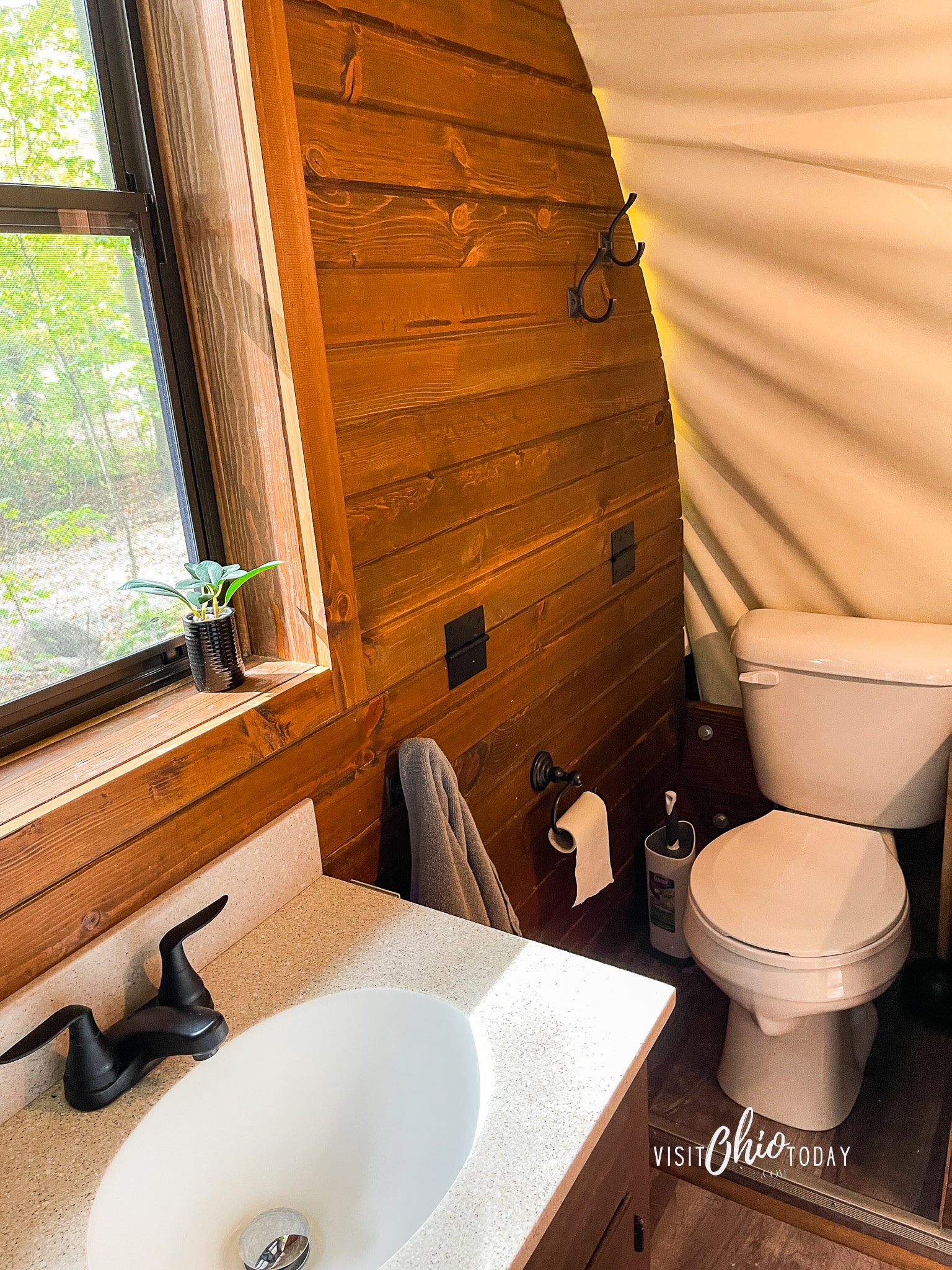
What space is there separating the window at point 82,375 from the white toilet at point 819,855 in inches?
47.9

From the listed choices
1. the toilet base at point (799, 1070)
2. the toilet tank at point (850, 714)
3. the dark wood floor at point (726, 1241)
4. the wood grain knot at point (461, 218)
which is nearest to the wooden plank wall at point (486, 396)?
the wood grain knot at point (461, 218)

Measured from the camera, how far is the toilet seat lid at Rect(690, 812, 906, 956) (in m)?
1.75

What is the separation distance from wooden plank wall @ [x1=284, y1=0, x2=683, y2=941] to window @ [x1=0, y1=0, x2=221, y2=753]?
21 centimetres

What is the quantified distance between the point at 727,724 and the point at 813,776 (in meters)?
0.40

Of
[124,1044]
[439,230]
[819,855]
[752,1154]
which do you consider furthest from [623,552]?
[124,1044]

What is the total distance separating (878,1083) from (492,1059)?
4.69ft

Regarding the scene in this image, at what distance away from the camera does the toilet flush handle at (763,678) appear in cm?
210

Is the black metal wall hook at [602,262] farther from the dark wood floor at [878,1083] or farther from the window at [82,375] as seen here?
the dark wood floor at [878,1083]

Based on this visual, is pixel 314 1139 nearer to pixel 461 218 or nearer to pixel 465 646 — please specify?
pixel 465 646

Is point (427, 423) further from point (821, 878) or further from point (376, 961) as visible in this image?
point (821, 878)

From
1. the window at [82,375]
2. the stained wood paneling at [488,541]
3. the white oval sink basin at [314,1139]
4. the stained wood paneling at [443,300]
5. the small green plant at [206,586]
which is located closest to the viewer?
the white oval sink basin at [314,1139]

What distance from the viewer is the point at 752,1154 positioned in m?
1.86

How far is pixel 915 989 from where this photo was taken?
213 cm

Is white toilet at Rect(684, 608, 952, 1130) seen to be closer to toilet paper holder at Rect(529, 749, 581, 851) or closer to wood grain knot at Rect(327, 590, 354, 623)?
toilet paper holder at Rect(529, 749, 581, 851)
